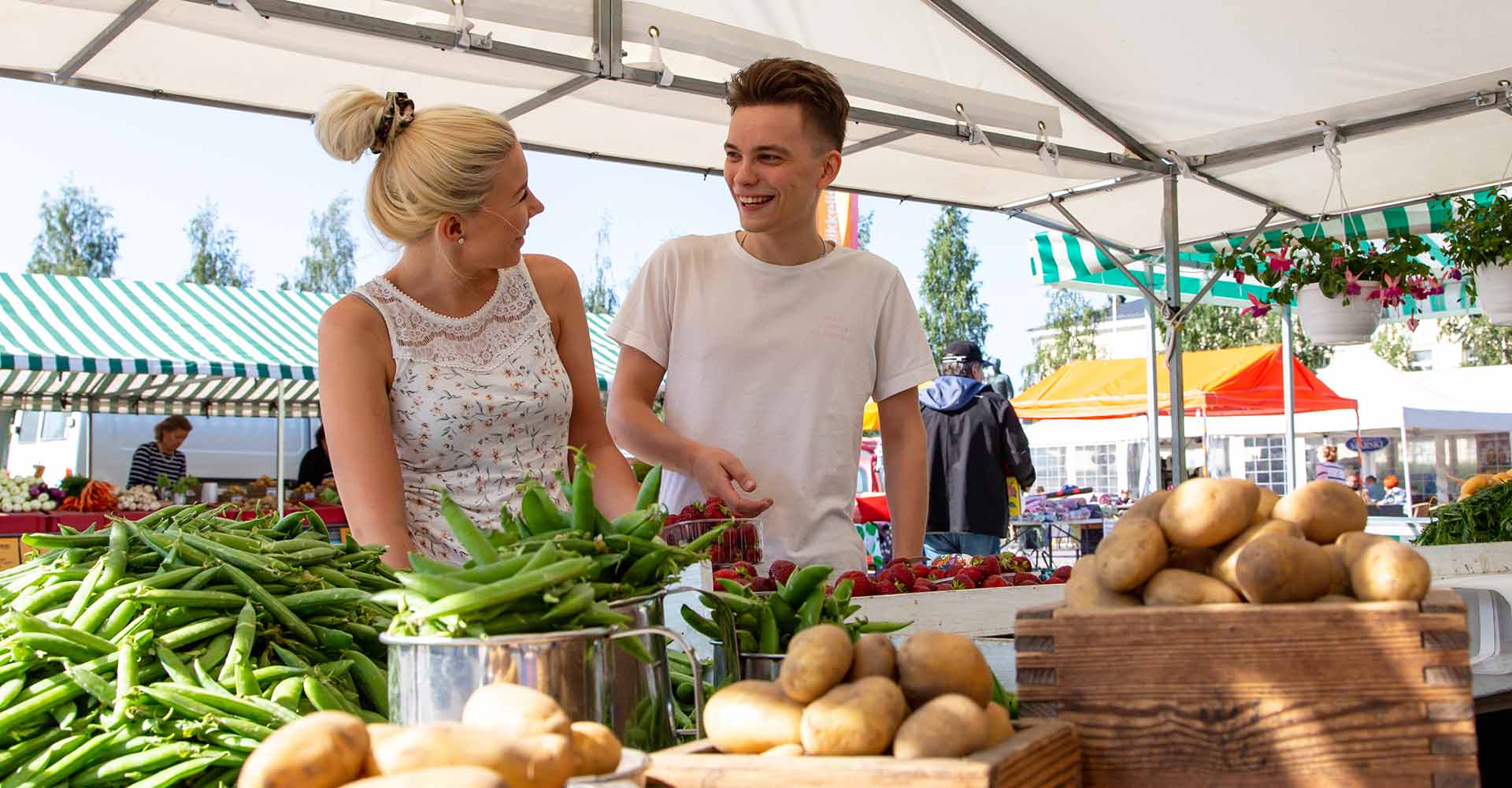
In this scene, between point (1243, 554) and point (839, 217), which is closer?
point (1243, 554)

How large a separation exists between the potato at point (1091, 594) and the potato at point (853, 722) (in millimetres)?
381

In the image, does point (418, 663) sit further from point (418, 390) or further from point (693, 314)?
point (693, 314)

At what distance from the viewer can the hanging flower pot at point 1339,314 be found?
23.5 ft

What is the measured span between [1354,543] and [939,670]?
597 millimetres

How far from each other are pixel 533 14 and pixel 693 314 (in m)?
2.41

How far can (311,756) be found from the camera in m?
1.08

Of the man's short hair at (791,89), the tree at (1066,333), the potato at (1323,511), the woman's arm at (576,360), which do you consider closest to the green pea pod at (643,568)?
the potato at (1323,511)

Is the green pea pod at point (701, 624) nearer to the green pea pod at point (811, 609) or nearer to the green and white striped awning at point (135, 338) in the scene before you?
the green pea pod at point (811, 609)

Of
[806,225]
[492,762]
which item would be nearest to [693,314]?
[806,225]

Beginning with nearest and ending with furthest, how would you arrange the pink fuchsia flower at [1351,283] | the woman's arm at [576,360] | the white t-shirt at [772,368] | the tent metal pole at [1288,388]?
the woman's arm at [576,360] < the white t-shirt at [772,368] < the pink fuchsia flower at [1351,283] < the tent metal pole at [1288,388]

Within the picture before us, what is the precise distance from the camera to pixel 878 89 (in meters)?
6.11

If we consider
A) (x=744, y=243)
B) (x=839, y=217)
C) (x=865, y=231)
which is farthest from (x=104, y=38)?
(x=865, y=231)

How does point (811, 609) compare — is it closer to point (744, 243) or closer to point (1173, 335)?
point (744, 243)

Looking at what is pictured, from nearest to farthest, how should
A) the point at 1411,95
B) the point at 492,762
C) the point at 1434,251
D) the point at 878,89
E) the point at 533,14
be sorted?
the point at 492,762, the point at 533,14, the point at 878,89, the point at 1411,95, the point at 1434,251
